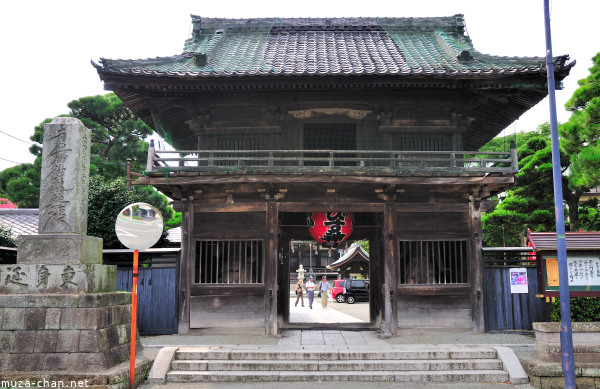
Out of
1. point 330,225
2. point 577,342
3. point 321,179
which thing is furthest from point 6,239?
point 577,342

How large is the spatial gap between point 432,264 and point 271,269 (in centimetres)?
487

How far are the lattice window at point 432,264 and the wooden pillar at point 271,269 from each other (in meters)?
3.82

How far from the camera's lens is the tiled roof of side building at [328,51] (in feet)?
40.1

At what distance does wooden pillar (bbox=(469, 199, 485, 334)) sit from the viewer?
1293 centimetres

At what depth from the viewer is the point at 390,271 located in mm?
12977

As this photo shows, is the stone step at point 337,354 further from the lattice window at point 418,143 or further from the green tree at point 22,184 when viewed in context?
the green tree at point 22,184

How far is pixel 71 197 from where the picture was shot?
29.4ft

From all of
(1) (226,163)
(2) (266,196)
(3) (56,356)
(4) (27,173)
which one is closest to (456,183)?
(2) (266,196)

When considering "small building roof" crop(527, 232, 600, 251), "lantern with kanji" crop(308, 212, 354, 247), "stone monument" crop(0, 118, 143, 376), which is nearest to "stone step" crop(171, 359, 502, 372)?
"stone monument" crop(0, 118, 143, 376)

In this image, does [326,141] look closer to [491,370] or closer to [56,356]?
[491,370]

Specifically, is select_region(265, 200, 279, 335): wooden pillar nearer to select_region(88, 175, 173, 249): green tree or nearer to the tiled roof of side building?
the tiled roof of side building

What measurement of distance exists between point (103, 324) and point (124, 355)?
1080 millimetres

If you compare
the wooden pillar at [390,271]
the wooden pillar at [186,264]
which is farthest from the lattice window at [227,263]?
the wooden pillar at [390,271]

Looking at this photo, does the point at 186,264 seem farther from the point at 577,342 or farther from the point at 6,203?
→ the point at 6,203
